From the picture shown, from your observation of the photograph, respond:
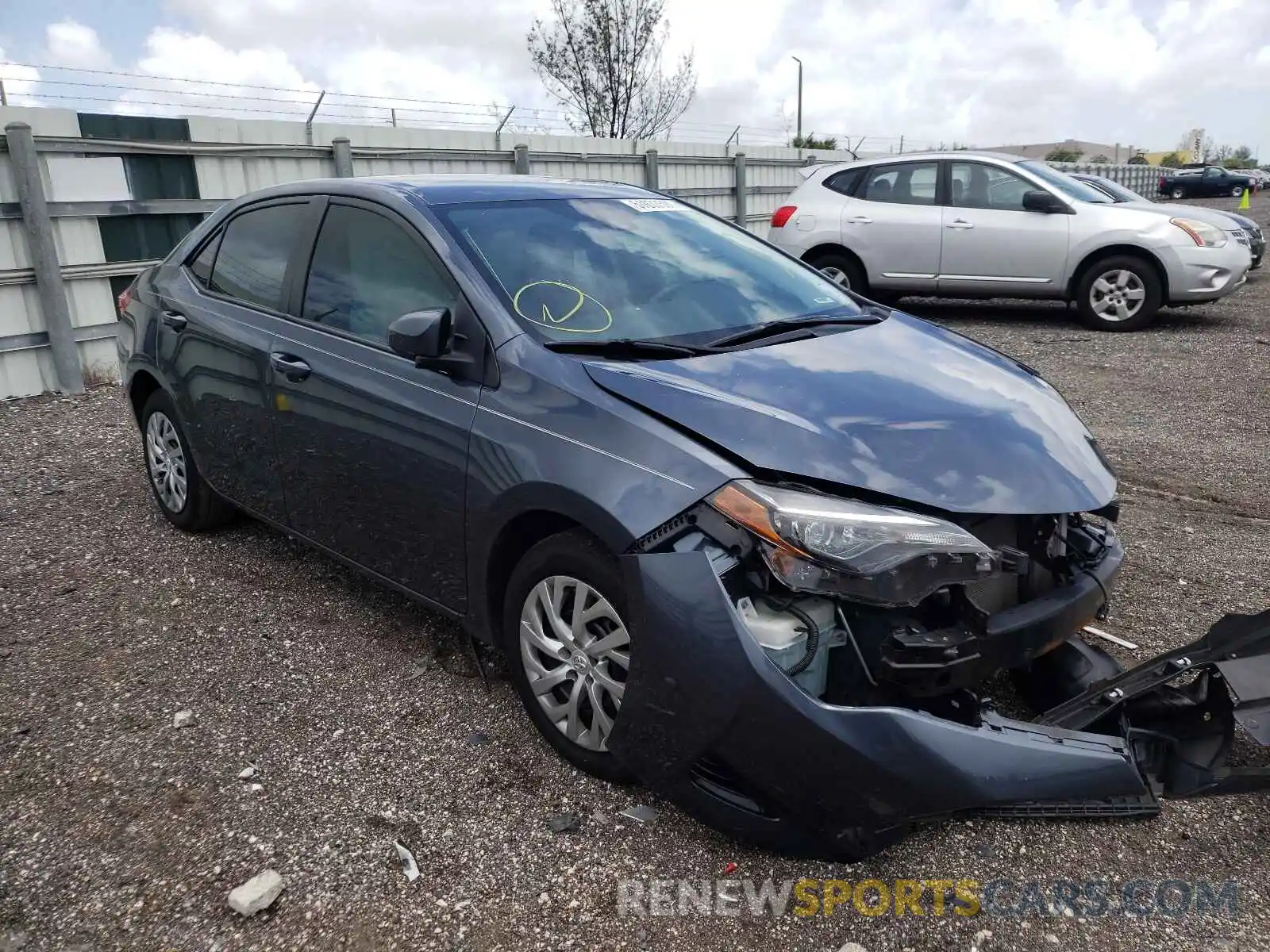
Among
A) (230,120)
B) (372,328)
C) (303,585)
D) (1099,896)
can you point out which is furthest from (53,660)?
(230,120)

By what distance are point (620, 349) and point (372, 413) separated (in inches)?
35.4

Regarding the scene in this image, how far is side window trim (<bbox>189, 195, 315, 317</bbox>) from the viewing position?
3.81m

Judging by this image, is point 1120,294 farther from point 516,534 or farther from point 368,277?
point 516,534

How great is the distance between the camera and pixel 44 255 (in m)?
7.44

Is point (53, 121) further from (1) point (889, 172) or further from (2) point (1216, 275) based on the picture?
(2) point (1216, 275)

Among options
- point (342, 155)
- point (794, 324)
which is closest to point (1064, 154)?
point (342, 155)

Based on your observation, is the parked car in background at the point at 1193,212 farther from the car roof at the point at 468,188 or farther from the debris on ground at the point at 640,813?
the debris on ground at the point at 640,813

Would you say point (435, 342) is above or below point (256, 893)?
above

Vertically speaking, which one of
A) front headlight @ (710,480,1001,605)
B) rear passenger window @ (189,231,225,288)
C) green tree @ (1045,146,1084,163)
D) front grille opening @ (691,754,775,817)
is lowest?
front grille opening @ (691,754,775,817)

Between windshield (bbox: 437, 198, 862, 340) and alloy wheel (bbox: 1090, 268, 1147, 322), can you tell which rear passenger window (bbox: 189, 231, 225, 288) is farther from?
alloy wheel (bbox: 1090, 268, 1147, 322)

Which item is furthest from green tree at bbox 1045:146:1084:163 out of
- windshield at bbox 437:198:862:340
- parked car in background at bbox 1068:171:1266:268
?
windshield at bbox 437:198:862:340

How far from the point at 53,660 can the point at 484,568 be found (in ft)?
6.09

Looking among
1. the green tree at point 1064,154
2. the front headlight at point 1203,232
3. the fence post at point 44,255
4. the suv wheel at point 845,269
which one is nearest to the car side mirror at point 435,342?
the fence post at point 44,255

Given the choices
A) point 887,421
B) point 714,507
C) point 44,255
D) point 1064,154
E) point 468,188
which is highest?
point 1064,154
